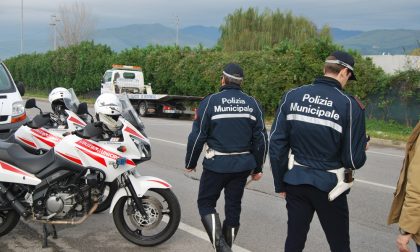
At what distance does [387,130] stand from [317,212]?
49.4 ft

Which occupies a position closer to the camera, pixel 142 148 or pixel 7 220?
pixel 142 148

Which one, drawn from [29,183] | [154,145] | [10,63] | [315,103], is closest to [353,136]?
[315,103]

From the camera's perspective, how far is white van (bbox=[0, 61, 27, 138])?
9086mm

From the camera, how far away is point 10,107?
30.4 ft

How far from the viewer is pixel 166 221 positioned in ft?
17.1

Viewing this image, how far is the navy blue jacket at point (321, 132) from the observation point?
3.49m

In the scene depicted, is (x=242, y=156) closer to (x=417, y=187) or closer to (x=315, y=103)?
(x=315, y=103)

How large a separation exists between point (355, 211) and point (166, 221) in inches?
117

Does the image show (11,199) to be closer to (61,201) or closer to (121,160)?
(61,201)

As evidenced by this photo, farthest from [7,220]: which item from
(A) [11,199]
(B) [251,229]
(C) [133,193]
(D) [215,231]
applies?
(B) [251,229]

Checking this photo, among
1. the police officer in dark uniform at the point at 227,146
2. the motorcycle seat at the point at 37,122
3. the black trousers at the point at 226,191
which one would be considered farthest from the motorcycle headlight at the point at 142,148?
the motorcycle seat at the point at 37,122

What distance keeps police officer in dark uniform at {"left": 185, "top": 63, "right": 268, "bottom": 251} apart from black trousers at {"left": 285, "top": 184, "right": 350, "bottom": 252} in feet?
3.15

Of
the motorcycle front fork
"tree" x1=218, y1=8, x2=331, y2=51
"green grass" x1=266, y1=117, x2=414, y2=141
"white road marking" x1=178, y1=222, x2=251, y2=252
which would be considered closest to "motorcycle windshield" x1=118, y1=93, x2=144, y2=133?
the motorcycle front fork

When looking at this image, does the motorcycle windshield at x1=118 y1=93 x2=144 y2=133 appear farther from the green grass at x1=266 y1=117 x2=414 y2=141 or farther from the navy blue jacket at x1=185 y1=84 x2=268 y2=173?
the green grass at x1=266 y1=117 x2=414 y2=141
